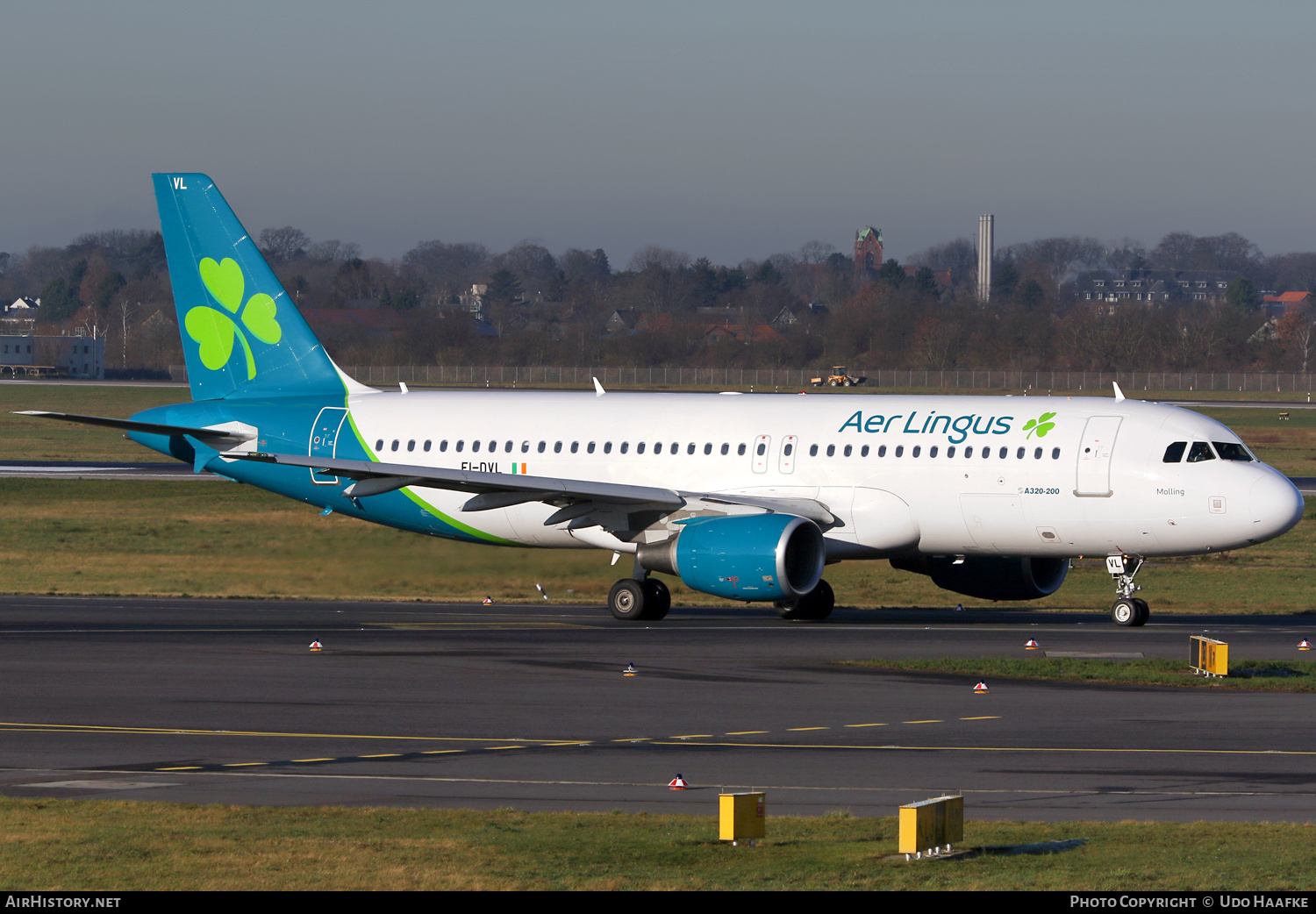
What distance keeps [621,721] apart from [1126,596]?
48.6 ft

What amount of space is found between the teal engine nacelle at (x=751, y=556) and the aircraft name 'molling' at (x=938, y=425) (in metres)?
2.83

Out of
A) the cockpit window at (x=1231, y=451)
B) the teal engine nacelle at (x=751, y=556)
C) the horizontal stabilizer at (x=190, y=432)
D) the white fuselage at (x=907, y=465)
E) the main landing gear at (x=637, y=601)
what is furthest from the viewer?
the horizontal stabilizer at (x=190, y=432)

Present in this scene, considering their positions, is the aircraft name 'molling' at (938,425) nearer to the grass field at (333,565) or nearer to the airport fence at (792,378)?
the grass field at (333,565)

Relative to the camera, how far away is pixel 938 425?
3412 cm

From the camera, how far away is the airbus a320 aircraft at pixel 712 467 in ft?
106

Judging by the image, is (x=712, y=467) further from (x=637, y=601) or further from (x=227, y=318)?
(x=227, y=318)

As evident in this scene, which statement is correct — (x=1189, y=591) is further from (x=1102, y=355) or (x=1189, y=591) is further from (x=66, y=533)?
(x=1102, y=355)

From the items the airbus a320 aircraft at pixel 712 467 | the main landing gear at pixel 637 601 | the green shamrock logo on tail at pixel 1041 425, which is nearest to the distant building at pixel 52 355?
the airbus a320 aircraft at pixel 712 467

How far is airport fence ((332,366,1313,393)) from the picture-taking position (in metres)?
137

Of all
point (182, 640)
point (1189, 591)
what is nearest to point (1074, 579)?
point (1189, 591)

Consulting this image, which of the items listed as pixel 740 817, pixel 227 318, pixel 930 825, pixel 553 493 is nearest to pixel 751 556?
pixel 553 493

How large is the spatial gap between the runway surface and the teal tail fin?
7.91 metres

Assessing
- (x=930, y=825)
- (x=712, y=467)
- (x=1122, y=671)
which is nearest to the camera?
(x=930, y=825)

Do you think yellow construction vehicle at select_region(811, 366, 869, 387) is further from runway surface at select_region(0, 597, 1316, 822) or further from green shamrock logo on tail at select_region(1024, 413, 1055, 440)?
runway surface at select_region(0, 597, 1316, 822)
